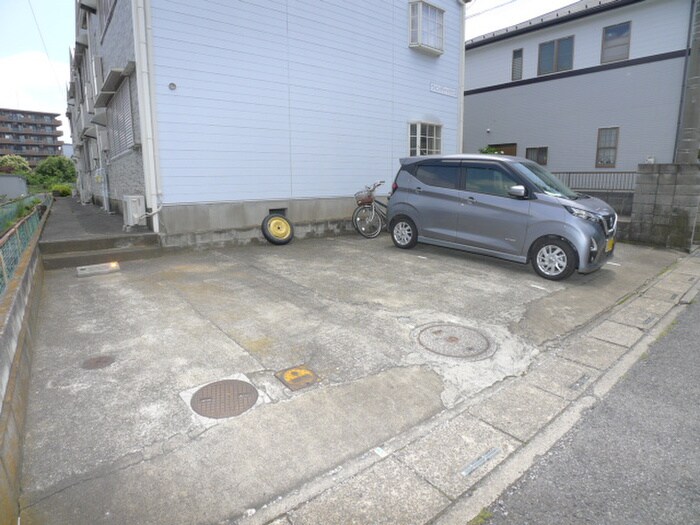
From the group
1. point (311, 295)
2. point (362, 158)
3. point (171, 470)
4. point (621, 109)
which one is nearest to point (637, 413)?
point (171, 470)

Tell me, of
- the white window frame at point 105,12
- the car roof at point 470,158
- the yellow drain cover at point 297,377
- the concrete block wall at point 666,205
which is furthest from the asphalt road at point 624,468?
the white window frame at point 105,12

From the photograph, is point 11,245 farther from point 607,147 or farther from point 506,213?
point 607,147

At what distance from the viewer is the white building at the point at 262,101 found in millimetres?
7551

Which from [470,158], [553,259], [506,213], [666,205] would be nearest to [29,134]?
[470,158]

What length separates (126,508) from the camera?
6.62 feet

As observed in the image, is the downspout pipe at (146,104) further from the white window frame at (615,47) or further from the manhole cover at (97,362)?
the white window frame at (615,47)

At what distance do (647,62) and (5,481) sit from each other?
758 inches

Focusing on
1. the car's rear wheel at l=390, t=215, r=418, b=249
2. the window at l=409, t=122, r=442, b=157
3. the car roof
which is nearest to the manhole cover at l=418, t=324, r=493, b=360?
the car roof

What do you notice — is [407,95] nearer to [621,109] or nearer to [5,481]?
[621,109]

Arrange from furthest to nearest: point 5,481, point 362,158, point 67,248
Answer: point 362,158
point 67,248
point 5,481

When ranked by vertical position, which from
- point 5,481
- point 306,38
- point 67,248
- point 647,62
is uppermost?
point 647,62

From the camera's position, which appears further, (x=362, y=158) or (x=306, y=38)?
(x=362, y=158)

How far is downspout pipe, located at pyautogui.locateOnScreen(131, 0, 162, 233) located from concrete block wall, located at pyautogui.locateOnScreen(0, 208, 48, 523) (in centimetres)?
364

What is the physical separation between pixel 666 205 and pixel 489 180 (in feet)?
16.9
